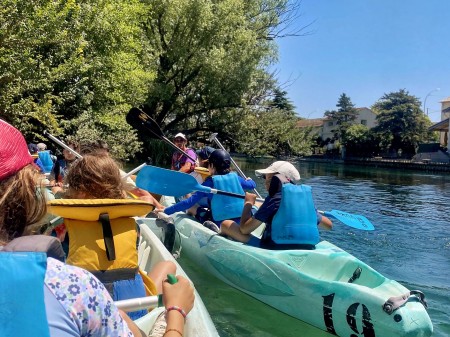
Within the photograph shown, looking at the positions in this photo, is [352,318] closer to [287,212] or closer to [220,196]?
[287,212]

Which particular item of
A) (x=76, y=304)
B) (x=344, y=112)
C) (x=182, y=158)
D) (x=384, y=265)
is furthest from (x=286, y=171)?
(x=344, y=112)

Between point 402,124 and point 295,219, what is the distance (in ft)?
139

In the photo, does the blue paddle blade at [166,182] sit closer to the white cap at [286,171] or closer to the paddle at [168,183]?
the paddle at [168,183]

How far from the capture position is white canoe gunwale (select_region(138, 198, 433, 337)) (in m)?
3.17

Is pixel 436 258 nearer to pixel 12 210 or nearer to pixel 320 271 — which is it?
pixel 320 271

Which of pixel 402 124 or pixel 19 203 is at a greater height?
pixel 402 124

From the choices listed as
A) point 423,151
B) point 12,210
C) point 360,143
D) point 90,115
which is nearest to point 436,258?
point 12,210

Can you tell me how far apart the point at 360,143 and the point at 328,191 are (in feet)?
104

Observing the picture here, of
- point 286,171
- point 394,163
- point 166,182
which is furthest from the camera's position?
point 394,163

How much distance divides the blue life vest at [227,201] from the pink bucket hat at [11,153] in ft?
12.3

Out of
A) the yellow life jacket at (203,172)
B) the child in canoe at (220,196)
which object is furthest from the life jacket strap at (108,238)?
the yellow life jacket at (203,172)

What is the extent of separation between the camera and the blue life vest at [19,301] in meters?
0.99

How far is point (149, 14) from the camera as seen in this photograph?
18.9m

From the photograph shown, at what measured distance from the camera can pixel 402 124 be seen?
140 ft
